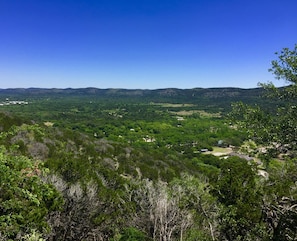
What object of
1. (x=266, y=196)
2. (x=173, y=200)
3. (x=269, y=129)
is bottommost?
(x=173, y=200)

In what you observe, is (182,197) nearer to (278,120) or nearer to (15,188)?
(278,120)

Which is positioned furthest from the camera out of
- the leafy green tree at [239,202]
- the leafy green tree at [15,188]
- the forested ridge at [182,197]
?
the leafy green tree at [239,202]

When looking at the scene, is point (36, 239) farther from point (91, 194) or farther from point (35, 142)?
point (35, 142)

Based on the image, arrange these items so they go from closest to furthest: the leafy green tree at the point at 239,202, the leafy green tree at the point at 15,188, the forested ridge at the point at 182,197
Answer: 1. the leafy green tree at the point at 15,188
2. the forested ridge at the point at 182,197
3. the leafy green tree at the point at 239,202

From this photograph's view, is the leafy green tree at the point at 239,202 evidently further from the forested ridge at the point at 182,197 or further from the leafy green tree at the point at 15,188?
the leafy green tree at the point at 15,188

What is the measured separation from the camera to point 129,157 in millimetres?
38219

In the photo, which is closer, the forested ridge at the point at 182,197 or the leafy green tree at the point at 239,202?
the forested ridge at the point at 182,197

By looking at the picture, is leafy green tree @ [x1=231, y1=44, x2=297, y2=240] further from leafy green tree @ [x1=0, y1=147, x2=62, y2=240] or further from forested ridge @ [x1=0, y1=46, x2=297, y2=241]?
leafy green tree @ [x1=0, y1=147, x2=62, y2=240]

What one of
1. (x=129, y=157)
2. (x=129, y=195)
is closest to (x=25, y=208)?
(x=129, y=195)

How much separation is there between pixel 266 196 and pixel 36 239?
267 inches

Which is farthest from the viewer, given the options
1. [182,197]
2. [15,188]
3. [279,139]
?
[182,197]

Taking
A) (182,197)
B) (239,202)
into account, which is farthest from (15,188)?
(182,197)

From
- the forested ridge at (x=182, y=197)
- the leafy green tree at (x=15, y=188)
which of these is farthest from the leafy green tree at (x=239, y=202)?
the leafy green tree at (x=15, y=188)

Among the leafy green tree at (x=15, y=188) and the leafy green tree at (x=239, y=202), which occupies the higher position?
the leafy green tree at (x=15, y=188)
